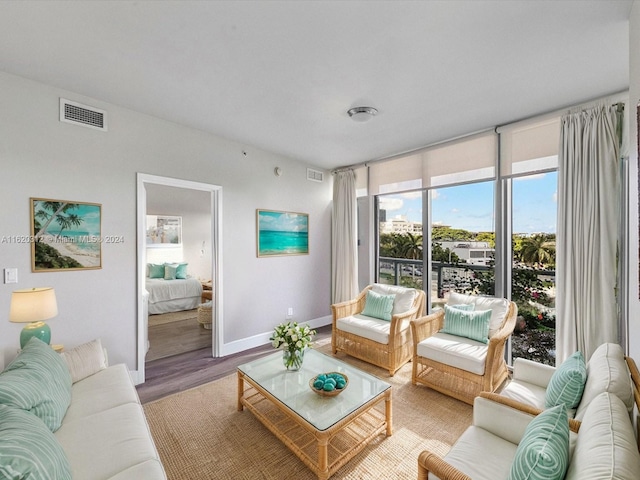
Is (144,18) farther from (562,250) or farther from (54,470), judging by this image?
(562,250)

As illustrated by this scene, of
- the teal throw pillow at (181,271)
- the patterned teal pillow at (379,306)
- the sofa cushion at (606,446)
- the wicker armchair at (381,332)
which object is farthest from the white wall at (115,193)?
the sofa cushion at (606,446)

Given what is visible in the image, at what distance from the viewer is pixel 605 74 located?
2.13 m

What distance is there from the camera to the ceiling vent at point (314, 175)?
15.2 feet

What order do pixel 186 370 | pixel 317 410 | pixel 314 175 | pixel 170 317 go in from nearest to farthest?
pixel 317 410 < pixel 186 370 < pixel 314 175 < pixel 170 317

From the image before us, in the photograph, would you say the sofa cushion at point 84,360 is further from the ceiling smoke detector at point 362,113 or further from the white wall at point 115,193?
the ceiling smoke detector at point 362,113

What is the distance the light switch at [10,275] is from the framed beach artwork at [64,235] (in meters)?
0.10

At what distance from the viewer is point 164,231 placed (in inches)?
253

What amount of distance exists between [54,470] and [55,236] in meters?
2.08

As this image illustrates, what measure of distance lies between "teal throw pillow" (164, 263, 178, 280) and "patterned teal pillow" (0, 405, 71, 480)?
16.3 feet

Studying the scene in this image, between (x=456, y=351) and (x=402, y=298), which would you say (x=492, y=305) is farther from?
(x=402, y=298)

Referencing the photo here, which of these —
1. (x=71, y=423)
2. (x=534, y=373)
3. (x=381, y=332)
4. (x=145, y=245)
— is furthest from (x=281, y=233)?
(x=534, y=373)

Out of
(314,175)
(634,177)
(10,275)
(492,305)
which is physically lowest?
(492,305)

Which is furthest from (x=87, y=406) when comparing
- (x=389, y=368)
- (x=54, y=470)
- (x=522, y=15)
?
(x=522, y=15)

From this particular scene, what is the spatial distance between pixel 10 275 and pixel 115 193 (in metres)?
1.01
